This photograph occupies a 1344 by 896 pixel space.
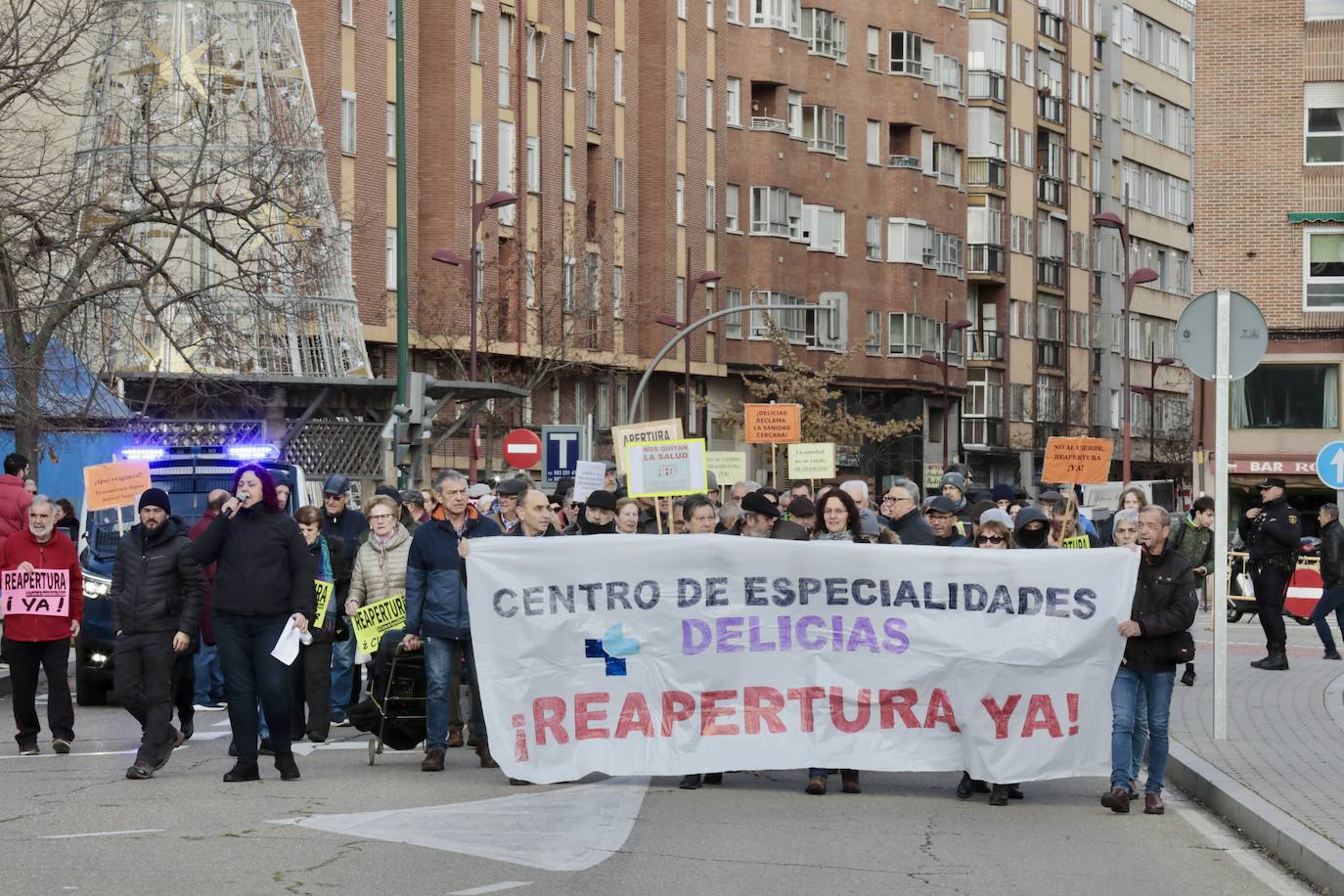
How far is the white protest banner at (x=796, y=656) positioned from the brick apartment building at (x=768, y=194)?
21354mm

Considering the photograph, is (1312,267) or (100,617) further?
(1312,267)

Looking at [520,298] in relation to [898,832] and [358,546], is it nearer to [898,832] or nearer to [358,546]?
[358,546]

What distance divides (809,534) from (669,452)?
881 cm

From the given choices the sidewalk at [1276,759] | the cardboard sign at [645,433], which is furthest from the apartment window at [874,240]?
the sidewalk at [1276,759]

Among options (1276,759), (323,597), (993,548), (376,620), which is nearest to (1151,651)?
(993,548)

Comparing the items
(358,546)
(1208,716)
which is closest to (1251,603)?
(1208,716)

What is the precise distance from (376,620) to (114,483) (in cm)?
477

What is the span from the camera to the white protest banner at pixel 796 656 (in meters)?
14.5

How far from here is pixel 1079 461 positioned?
28.3m

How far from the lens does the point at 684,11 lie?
72688 mm

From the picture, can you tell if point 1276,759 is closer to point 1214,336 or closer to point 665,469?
point 1214,336

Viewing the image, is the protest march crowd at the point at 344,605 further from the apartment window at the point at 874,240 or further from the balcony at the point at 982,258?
the balcony at the point at 982,258

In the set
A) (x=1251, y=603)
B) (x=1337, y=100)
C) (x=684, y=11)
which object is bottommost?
(x=1251, y=603)

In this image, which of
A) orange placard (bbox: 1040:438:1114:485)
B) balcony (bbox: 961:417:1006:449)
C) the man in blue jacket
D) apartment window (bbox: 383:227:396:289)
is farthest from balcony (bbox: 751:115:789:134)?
the man in blue jacket
